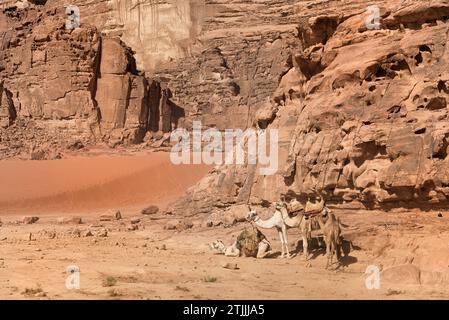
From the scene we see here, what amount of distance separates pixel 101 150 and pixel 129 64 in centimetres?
587

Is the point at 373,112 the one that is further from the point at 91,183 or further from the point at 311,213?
the point at 91,183

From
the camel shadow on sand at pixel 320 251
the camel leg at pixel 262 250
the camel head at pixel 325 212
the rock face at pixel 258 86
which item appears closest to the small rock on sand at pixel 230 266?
the camel leg at pixel 262 250

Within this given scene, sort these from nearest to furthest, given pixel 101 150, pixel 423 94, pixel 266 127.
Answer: pixel 423 94 → pixel 266 127 → pixel 101 150

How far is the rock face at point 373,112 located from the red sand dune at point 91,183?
1325 cm

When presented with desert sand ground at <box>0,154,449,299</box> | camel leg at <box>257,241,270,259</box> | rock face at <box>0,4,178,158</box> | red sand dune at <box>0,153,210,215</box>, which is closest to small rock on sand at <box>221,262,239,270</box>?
desert sand ground at <box>0,154,449,299</box>

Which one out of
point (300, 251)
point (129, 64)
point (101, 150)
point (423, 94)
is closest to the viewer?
point (423, 94)

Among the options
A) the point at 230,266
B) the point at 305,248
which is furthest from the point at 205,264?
the point at 305,248

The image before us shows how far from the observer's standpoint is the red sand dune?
27.3m

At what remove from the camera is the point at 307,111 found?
13703mm

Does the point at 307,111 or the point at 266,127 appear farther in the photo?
the point at 266,127

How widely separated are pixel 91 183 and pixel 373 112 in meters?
19.9
